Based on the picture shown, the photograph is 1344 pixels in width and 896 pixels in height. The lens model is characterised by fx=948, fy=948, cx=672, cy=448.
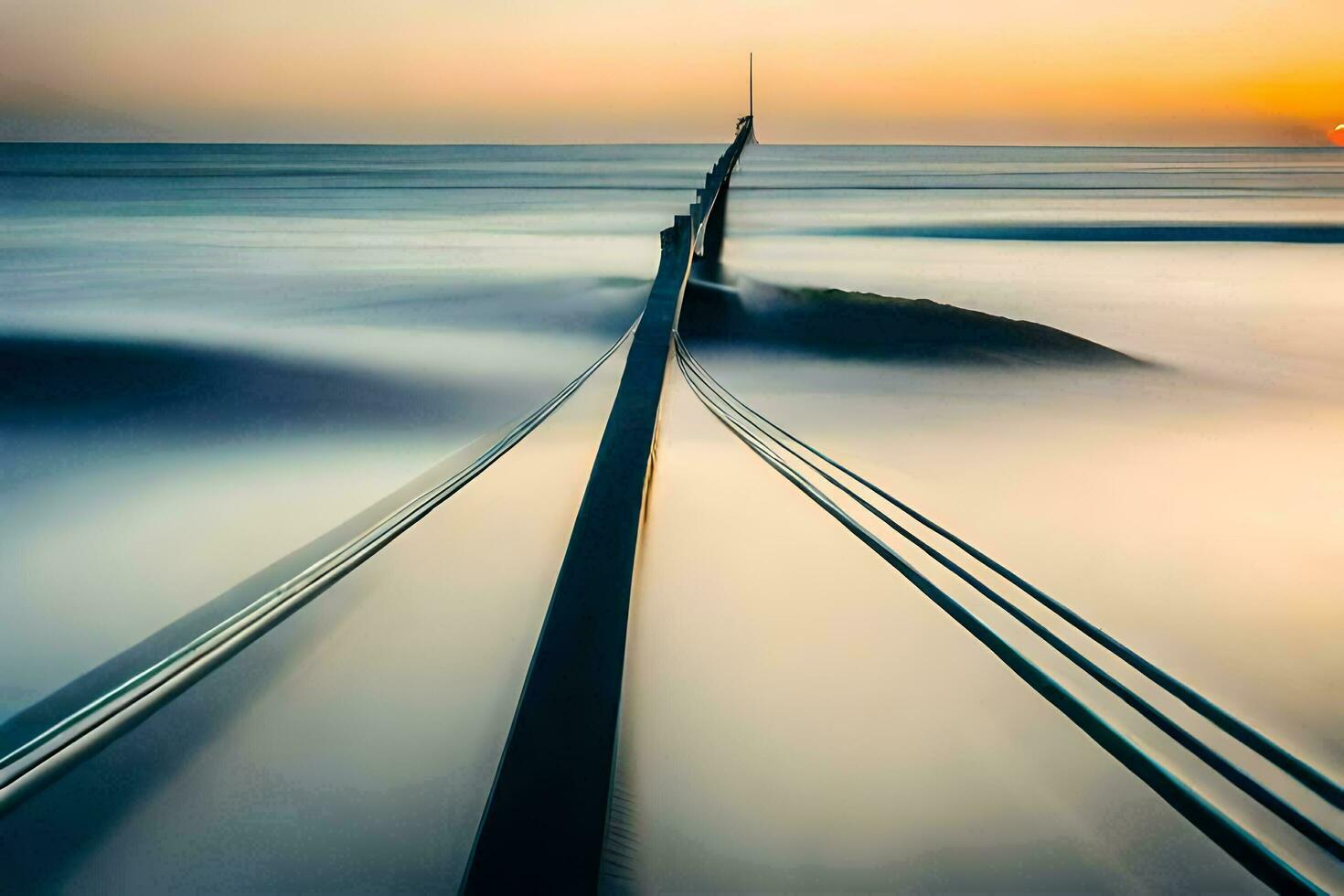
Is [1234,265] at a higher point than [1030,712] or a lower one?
higher

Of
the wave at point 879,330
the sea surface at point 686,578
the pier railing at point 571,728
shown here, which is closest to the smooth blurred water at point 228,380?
the sea surface at point 686,578

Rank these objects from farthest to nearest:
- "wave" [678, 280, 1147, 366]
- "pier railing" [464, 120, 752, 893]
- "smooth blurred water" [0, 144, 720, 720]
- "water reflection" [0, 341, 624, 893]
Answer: "wave" [678, 280, 1147, 366], "smooth blurred water" [0, 144, 720, 720], "water reflection" [0, 341, 624, 893], "pier railing" [464, 120, 752, 893]

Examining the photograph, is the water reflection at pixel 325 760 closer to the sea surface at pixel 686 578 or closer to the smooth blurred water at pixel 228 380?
the sea surface at pixel 686 578

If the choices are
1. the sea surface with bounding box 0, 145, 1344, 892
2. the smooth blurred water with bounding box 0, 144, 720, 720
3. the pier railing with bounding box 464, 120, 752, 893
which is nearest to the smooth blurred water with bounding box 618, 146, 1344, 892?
the sea surface with bounding box 0, 145, 1344, 892

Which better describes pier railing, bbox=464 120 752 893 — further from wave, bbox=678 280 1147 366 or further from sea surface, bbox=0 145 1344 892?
wave, bbox=678 280 1147 366

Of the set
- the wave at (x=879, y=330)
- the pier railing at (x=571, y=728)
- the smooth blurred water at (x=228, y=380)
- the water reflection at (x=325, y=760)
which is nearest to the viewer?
the pier railing at (x=571, y=728)

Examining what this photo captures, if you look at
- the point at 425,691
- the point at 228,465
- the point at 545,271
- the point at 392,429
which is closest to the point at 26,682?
the point at 425,691

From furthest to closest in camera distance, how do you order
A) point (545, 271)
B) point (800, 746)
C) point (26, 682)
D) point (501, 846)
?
point (545, 271) < point (26, 682) < point (800, 746) < point (501, 846)

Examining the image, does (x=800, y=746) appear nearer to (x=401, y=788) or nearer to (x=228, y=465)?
(x=401, y=788)
